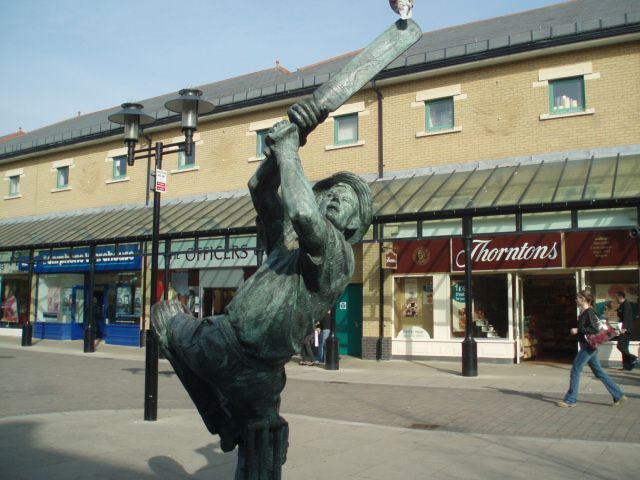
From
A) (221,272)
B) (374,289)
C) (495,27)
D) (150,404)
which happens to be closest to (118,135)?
(221,272)

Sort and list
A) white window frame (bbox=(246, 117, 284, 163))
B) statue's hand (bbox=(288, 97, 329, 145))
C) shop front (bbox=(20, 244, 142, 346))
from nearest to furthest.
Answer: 1. statue's hand (bbox=(288, 97, 329, 145))
2. white window frame (bbox=(246, 117, 284, 163))
3. shop front (bbox=(20, 244, 142, 346))

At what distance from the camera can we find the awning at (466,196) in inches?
520

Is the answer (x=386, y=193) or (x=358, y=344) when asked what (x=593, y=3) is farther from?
(x=358, y=344)

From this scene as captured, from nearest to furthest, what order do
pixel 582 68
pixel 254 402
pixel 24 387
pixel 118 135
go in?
pixel 254 402
pixel 24 387
pixel 582 68
pixel 118 135

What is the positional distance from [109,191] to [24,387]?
13.8 meters

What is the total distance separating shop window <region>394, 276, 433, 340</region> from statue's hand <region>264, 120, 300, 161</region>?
15.2 metres

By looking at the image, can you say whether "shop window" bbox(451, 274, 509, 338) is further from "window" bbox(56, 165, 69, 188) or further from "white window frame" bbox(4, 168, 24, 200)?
"white window frame" bbox(4, 168, 24, 200)

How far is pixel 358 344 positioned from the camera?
61.4 feet

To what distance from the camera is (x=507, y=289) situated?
656 inches

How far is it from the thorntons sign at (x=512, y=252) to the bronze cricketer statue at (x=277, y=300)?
13961 mm

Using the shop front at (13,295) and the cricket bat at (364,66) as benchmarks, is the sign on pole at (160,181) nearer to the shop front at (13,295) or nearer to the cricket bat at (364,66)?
the cricket bat at (364,66)

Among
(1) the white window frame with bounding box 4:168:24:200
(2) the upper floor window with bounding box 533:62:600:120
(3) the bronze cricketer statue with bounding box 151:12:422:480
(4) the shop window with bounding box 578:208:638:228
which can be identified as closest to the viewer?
(3) the bronze cricketer statue with bounding box 151:12:422:480

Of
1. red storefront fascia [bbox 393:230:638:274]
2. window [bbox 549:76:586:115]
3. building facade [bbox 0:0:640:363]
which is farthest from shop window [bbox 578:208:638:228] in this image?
window [bbox 549:76:586:115]

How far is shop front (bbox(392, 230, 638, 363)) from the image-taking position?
50.8 feet
